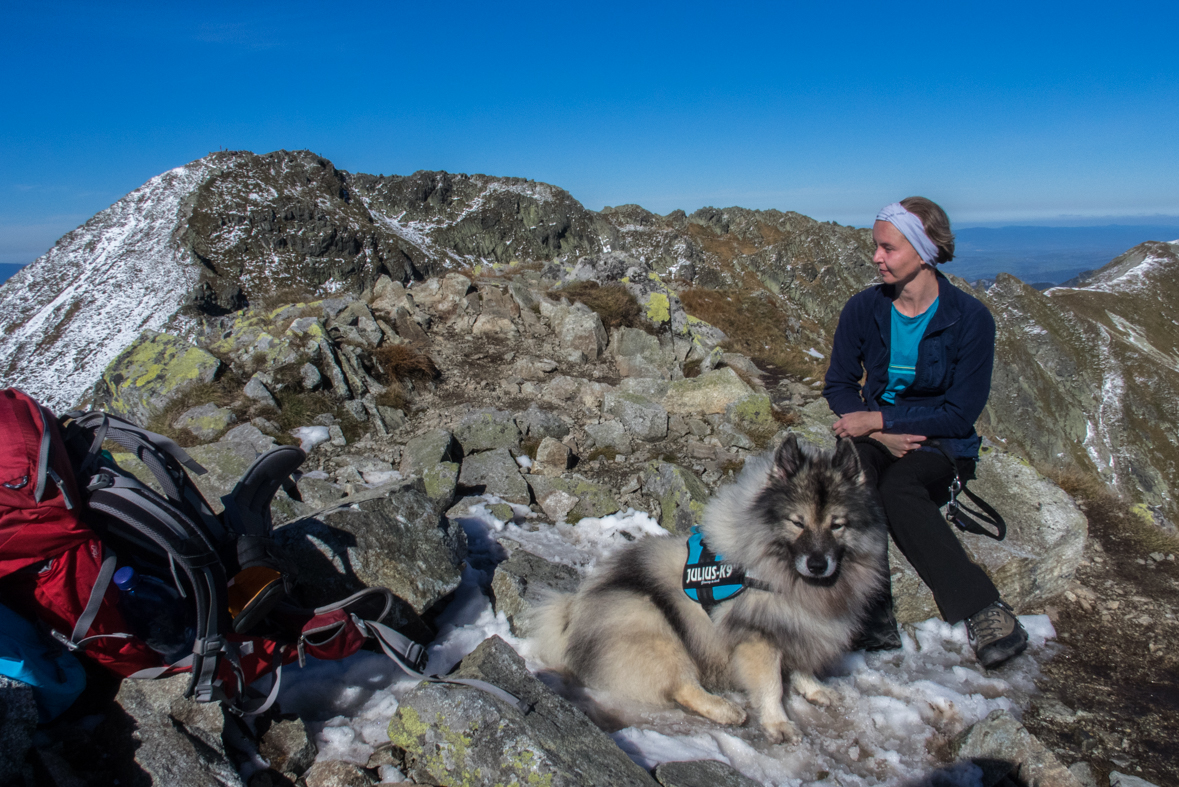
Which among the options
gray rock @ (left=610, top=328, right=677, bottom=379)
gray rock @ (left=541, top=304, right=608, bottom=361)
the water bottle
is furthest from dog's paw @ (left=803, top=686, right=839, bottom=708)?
gray rock @ (left=541, top=304, right=608, bottom=361)

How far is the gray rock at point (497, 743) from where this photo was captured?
2488 millimetres

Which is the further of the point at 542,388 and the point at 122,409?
the point at 542,388

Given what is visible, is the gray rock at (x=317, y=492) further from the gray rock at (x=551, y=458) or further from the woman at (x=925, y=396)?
the woman at (x=925, y=396)

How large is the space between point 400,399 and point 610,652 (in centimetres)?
657

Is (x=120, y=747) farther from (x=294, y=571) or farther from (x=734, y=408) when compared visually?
(x=734, y=408)

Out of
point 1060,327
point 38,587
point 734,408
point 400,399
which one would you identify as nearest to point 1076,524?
point 734,408

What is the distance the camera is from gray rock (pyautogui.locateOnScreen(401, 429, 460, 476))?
6.82 meters

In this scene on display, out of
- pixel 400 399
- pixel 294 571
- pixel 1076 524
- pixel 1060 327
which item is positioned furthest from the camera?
pixel 1060 327

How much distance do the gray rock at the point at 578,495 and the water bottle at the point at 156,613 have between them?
158 inches

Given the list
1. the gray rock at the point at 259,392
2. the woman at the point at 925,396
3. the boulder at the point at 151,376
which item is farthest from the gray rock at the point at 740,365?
the boulder at the point at 151,376

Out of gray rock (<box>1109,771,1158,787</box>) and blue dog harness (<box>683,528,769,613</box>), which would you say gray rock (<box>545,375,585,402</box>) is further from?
gray rock (<box>1109,771,1158,787</box>)

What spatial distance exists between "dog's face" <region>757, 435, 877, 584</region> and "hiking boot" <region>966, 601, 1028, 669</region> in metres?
1.24

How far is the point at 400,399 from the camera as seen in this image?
29.3 feet

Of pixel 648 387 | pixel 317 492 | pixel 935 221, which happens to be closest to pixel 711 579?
pixel 935 221
